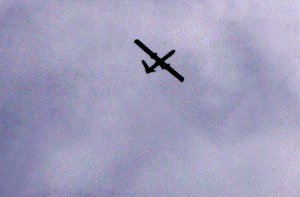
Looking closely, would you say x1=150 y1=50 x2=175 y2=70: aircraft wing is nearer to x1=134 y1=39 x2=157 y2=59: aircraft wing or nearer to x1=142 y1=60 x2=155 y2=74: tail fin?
x1=142 y1=60 x2=155 y2=74: tail fin

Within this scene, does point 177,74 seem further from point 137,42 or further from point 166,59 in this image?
point 137,42

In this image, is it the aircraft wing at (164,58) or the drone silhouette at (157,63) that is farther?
the drone silhouette at (157,63)

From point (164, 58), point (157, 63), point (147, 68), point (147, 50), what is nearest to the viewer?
point (147, 50)

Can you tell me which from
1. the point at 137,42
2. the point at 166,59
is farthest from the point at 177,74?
the point at 137,42

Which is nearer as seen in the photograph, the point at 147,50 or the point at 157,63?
the point at 147,50

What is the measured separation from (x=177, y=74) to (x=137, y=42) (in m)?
11.8

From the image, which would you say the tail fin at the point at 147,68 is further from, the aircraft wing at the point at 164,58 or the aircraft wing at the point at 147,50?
the aircraft wing at the point at 147,50

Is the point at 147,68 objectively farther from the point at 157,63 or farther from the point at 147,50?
the point at 147,50

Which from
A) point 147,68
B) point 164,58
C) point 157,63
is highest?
point 147,68

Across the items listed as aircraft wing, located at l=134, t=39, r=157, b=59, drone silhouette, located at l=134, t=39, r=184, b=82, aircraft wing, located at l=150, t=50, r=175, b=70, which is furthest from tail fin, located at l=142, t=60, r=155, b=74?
aircraft wing, located at l=134, t=39, r=157, b=59

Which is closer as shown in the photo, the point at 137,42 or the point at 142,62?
the point at 137,42

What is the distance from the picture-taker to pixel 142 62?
352 feet

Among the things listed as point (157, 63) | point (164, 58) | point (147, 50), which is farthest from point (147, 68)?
point (147, 50)

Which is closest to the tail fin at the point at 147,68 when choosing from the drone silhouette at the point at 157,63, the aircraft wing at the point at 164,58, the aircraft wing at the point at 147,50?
the drone silhouette at the point at 157,63
